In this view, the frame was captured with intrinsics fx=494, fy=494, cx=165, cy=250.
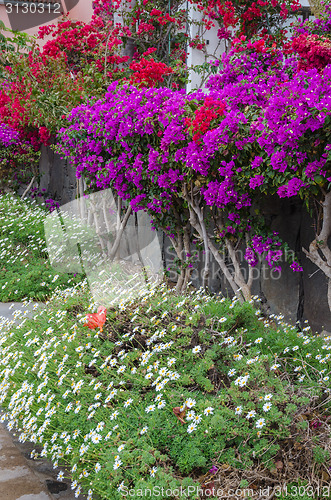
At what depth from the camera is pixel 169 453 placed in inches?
84.6

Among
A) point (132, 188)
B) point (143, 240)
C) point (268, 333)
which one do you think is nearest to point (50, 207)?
point (143, 240)

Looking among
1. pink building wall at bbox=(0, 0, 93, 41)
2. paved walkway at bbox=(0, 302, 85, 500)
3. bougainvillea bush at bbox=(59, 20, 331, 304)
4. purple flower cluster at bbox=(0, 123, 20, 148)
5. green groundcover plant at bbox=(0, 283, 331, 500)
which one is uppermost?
pink building wall at bbox=(0, 0, 93, 41)

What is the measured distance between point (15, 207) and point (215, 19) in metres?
4.54

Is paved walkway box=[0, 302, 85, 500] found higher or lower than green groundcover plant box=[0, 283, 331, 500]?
lower

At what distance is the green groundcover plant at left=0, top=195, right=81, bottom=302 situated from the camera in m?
5.35

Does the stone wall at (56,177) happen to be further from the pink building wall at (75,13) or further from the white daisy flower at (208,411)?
the white daisy flower at (208,411)

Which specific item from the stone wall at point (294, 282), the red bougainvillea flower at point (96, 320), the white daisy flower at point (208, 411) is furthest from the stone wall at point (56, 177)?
the white daisy flower at point (208, 411)

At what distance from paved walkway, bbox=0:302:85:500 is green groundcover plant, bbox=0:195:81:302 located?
2.18m
